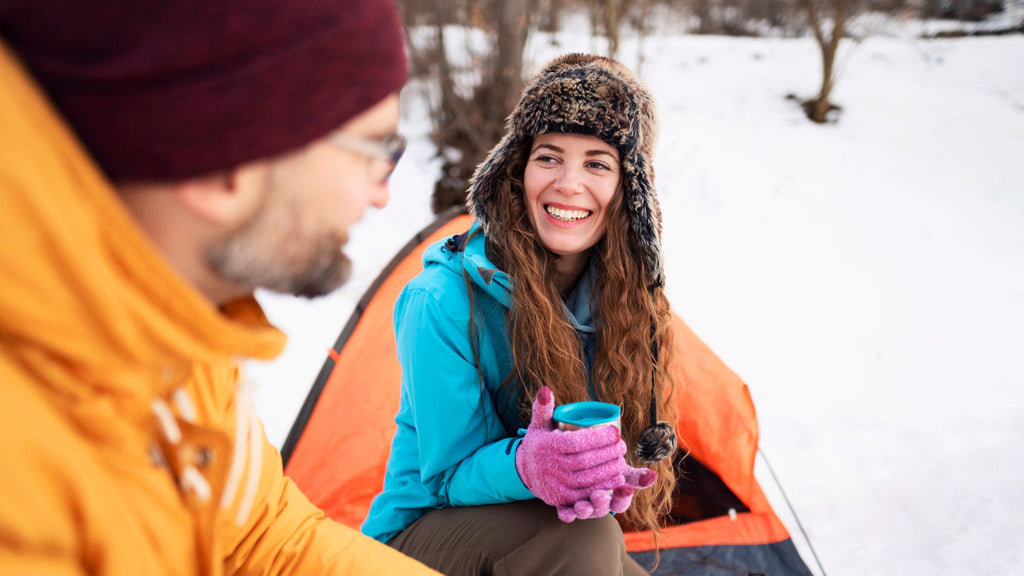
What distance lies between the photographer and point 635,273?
5.51ft

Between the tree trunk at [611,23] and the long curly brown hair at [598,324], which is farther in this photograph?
the tree trunk at [611,23]

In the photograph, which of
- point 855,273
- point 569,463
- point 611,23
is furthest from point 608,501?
point 611,23

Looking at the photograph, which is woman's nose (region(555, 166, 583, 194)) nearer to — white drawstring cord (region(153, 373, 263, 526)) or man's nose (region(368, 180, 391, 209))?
man's nose (region(368, 180, 391, 209))

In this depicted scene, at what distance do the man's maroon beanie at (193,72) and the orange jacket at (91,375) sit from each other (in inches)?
1.8

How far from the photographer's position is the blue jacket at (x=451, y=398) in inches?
57.7

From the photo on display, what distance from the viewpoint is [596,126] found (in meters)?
1.56

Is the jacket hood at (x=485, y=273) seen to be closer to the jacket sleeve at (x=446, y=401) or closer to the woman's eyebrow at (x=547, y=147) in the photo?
the jacket sleeve at (x=446, y=401)

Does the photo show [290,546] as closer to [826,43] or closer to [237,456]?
[237,456]

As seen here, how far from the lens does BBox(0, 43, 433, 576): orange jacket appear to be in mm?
565

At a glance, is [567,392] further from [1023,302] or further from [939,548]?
[1023,302]

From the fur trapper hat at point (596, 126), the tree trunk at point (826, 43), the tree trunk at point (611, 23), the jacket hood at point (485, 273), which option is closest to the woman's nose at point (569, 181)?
the fur trapper hat at point (596, 126)

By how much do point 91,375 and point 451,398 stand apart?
90 cm

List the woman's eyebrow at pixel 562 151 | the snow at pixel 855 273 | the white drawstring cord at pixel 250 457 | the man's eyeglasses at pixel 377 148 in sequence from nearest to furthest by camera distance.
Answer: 1. the man's eyeglasses at pixel 377 148
2. the white drawstring cord at pixel 250 457
3. the woman's eyebrow at pixel 562 151
4. the snow at pixel 855 273

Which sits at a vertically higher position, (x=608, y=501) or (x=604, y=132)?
(x=604, y=132)
